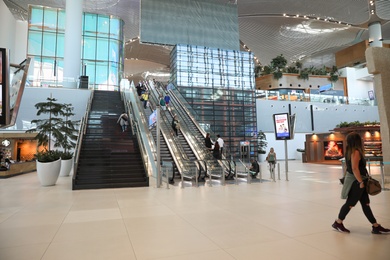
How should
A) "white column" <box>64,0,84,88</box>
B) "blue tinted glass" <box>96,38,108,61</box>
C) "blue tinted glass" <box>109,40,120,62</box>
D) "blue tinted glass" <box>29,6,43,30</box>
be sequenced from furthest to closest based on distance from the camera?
"blue tinted glass" <box>109,40,120,62</box> < "blue tinted glass" <box>96,38,108,61</box> < "blue tinted glass" <box>29,6,43,30</box> < "white column" <box>64,0,84,88</box>

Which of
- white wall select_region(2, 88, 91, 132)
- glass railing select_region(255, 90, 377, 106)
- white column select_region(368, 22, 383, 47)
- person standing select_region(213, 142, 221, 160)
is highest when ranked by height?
white column select_region(368, 22, 383, 47)

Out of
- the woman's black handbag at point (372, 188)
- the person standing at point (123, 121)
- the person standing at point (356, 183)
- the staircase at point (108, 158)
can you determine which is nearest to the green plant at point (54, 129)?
the staircase at point (108, 158)

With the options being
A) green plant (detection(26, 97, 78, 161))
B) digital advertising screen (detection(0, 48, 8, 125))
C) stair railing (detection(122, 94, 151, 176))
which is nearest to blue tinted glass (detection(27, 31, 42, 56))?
green plant (detection(26, 97, 78, 161))

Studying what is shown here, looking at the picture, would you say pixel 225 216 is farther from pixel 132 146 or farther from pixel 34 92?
pixel 34 92

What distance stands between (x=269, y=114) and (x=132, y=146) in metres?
18.7

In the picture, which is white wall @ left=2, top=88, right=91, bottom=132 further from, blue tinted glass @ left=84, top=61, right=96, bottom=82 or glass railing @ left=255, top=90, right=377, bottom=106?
glass railing @ left=255, top=90, right=377, bottom=106

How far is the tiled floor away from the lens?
3141mm

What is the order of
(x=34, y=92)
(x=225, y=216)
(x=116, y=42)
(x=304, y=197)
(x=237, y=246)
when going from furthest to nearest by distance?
(x=116, y=42) < (x=34, y=92) < (x=304, y=197) < (x=225, y=216) < (x=237, y=246)

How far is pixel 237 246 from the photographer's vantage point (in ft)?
10.9

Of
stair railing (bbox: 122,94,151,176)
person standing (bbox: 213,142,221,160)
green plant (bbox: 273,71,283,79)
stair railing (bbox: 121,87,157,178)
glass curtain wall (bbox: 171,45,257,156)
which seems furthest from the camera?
green plant (bbox: 273,71,283,79)

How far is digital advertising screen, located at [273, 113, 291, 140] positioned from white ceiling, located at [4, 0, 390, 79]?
763 inches

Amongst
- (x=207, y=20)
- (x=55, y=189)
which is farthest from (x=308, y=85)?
(x=55, y=189)

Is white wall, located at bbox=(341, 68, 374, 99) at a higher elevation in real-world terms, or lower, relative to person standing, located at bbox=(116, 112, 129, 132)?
higher

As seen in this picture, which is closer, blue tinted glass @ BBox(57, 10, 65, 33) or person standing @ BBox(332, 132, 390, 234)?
person standing @ BBox(332, 132, 390, 234)
